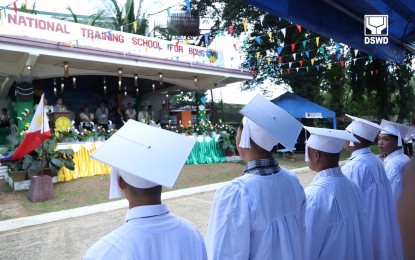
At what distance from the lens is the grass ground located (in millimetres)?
6770

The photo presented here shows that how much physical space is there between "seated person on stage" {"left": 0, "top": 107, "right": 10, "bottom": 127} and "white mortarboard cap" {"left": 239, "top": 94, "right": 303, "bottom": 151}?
12.9 m

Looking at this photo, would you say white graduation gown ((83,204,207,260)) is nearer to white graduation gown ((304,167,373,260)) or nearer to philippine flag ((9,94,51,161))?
white graduation gown ((304,167,373,260))

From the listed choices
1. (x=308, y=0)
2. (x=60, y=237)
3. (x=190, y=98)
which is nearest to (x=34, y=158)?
(x=60, y=237)

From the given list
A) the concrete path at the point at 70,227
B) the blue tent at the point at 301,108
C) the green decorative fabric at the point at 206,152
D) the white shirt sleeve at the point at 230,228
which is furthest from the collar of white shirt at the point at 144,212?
the blue tent at the point at 301,108

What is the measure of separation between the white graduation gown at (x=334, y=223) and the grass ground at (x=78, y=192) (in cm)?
583

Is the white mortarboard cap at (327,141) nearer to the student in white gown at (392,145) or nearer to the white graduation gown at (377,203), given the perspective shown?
the white graduation gown at (377,203)

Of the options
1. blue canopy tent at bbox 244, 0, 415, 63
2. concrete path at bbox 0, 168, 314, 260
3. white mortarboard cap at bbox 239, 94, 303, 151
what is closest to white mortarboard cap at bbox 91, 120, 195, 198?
white mortarboard cap at bbox 239, 94, 303, 151

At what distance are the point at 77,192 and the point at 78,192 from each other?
0.07 feet

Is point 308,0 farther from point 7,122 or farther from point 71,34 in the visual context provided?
point 7,122

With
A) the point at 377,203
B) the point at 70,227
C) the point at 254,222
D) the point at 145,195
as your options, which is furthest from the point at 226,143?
the point at 145,195

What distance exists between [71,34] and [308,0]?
9.86 m

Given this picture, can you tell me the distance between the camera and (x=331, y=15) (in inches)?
132

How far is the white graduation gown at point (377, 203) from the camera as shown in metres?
3.11

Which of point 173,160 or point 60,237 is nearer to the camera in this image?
point 173,160
